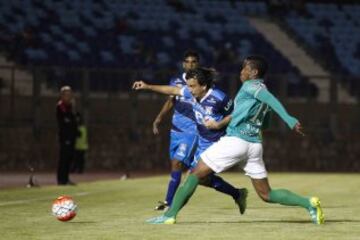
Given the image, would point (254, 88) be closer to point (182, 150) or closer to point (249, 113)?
point (249, 113)

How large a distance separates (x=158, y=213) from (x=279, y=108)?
3.32m

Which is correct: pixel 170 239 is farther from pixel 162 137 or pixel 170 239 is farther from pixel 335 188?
pixel 162 137

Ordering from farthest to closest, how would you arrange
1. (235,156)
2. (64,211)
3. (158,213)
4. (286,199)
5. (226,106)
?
(158,213) < (226,106) < (64,211) < (286,199) < (235,156)

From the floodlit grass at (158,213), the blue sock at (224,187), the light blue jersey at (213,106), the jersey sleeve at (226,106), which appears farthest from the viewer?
the blue sock at (224,187)

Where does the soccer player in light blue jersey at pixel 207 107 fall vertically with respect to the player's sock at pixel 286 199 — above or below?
above

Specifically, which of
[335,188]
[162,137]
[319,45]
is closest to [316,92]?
[162,137]

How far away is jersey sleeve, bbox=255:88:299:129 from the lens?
10576mm

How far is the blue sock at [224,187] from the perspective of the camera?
41.6 feet

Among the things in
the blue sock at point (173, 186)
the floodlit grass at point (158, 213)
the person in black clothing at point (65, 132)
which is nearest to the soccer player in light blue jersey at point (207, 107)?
the floodlit grass at point (158, 213)

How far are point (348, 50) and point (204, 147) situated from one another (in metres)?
25.0

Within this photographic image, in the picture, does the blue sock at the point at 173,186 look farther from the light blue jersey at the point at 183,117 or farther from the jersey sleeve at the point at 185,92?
the jersey sleeve at the point at 185,92

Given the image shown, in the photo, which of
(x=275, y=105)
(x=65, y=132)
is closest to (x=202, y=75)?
(x=275, y=105)

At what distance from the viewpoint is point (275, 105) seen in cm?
1077

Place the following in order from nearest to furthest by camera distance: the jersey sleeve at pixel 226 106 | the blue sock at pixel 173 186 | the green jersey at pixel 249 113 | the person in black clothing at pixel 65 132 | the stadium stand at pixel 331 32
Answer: the green jersey at pixel 249 113
the jersey sleeve at pixel 226 106
the blue sock at pixel 173 186
the person in black clothing at pixel 65 132
the stadium stand at pixel 331 32
